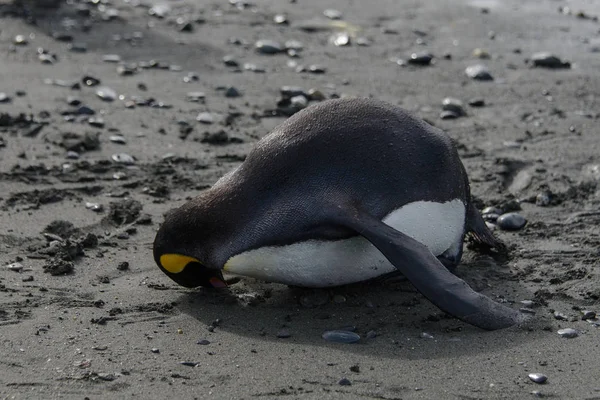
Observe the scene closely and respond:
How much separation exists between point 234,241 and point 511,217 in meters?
1.77

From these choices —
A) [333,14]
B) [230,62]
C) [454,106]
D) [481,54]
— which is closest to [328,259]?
[454,106]

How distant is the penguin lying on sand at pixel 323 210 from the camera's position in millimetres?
4230

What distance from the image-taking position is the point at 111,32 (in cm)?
994

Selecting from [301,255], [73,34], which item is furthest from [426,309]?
[73,34]

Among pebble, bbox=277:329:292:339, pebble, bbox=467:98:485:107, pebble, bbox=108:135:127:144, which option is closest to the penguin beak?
pebble, bbox=277:329:292:339

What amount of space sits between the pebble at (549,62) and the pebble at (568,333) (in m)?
5.28

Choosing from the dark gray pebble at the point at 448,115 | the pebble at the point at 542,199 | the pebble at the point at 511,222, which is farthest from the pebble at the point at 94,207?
the dark gray pebble at the point at 448,115

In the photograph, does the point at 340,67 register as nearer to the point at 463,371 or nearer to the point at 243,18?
the point at 243,18

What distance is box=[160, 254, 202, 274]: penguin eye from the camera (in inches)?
172

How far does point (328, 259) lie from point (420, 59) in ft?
16.7

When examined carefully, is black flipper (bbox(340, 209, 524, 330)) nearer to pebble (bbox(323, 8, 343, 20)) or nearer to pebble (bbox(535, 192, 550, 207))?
pebble (bbox(535, 192, 550, 207))

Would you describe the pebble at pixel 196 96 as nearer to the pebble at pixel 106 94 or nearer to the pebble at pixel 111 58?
the pebble at pixel 106 94

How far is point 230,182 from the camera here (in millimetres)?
4410

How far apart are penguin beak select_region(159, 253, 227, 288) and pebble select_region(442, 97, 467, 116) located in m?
3.53
